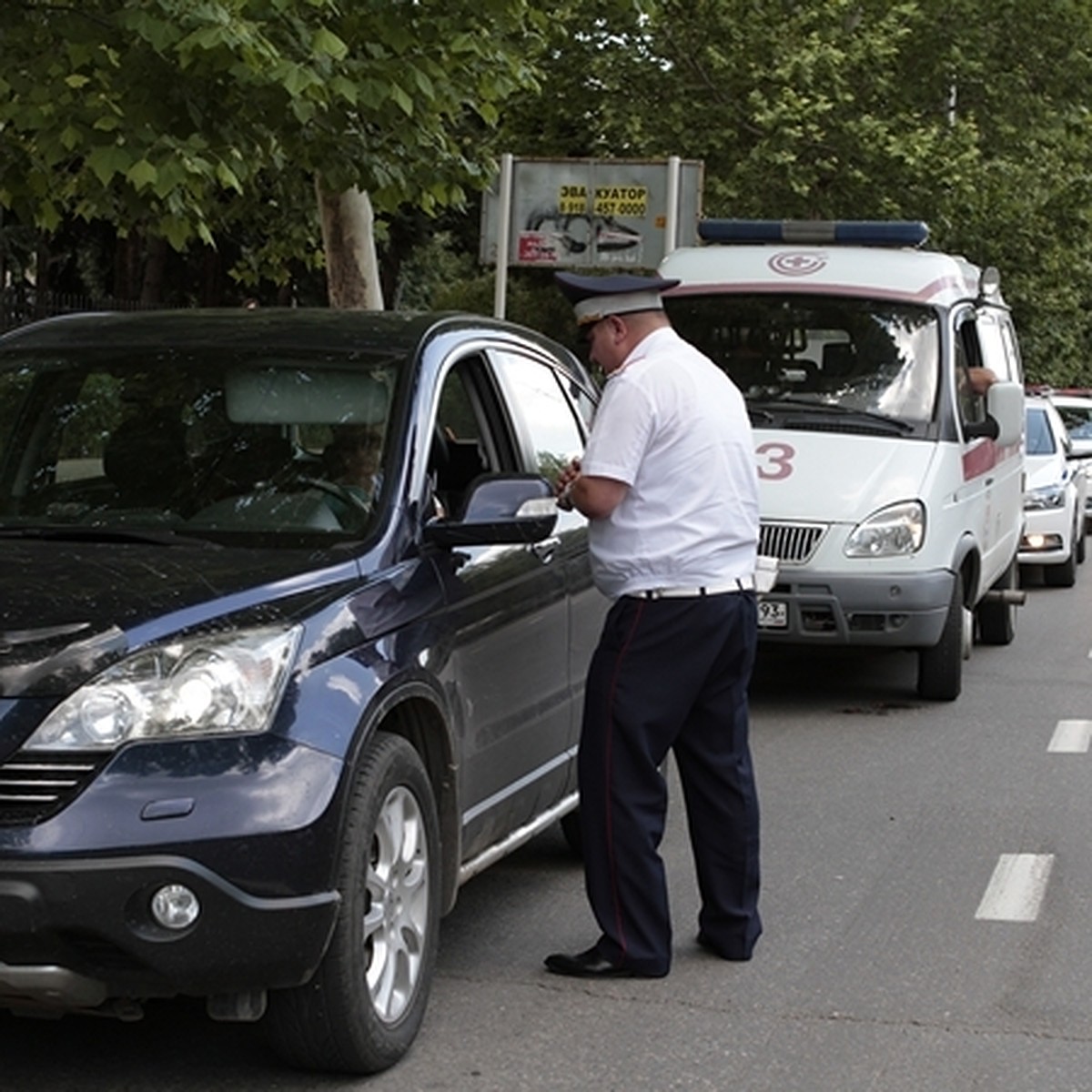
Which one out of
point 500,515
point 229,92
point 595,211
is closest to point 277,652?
point 500,515

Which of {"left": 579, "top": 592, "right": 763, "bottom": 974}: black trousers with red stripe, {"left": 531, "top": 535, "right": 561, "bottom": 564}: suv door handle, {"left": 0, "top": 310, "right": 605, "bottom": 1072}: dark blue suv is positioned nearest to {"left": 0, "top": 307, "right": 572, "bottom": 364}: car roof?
Result: {"left": 0, "top": 310, "right": 605, "bottom": 1072}: dark blue suv

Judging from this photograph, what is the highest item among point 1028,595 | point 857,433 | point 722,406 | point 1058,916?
point 722,406

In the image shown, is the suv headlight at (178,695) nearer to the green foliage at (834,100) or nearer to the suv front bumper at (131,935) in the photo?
the suv front bumper at (131,935)

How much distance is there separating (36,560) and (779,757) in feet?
17.5

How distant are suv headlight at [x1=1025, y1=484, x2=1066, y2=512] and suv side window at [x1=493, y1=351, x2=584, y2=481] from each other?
12665mm

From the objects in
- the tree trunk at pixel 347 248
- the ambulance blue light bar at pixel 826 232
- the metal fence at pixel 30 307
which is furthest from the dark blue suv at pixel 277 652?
the metal fence at pixel 30 307

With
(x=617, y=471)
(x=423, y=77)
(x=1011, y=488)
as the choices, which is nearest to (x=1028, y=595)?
(x=1011, y=488)

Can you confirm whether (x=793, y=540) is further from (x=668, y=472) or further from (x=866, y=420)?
(x=668, y=472)

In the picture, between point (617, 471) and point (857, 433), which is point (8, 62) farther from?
point (617, 471)

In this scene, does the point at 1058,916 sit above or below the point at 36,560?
below

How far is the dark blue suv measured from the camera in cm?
470

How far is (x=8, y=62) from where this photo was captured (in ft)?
36.6

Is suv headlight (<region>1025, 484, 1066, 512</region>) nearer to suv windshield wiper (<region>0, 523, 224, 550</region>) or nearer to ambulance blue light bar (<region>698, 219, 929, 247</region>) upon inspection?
ambulance blue light bar (<region>698, 219, 929, 247</region>)

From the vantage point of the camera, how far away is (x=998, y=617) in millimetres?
14906
